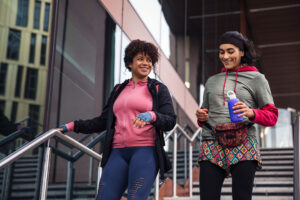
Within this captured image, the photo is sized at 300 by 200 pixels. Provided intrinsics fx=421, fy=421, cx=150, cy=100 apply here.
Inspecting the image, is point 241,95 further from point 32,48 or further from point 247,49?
point 32,48

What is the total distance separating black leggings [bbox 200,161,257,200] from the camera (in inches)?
80.6

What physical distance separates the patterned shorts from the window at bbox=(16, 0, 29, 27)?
2.35 meters

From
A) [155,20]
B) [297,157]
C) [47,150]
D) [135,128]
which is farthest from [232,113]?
[155,20]

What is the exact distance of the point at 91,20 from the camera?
4.74 meters

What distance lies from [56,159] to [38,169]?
0.43 m

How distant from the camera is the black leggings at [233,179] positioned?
6.72 ft

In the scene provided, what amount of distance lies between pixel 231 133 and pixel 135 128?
49cm

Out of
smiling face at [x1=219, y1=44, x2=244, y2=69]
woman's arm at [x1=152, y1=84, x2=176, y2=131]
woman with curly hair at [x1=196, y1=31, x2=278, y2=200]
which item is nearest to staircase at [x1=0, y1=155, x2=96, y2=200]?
woman's arm at [x1=152, y1=84, x2=176, y2=131]

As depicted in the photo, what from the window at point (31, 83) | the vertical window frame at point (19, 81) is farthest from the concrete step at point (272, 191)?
the vertical window frame at point (19, 81)

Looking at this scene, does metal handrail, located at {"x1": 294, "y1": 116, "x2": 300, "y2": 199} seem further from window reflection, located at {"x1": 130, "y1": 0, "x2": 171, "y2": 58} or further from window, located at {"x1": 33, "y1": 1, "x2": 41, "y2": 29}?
window reflection, located at {"x1": 130, "y1": 0, "x2": 171, "y2": 58}

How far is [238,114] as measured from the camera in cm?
204

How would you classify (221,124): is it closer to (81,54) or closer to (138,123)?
(138,123)

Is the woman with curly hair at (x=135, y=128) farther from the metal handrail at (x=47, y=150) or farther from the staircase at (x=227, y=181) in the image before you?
the staircase at (x=227, y=181)

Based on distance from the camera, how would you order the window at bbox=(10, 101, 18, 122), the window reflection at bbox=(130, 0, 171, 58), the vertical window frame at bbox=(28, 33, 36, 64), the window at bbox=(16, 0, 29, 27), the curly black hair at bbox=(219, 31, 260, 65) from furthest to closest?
the window reflection at bbox=(130, 0, 171, 58) < the vertical window frame at bbox=(28, 33, 36, 64) < the window at bbox=(16, 0, 29, 27) < the window at bbox=(10, 101, 18, 122) < the curly black hair at bbox=(219, 31, 260, 65)
